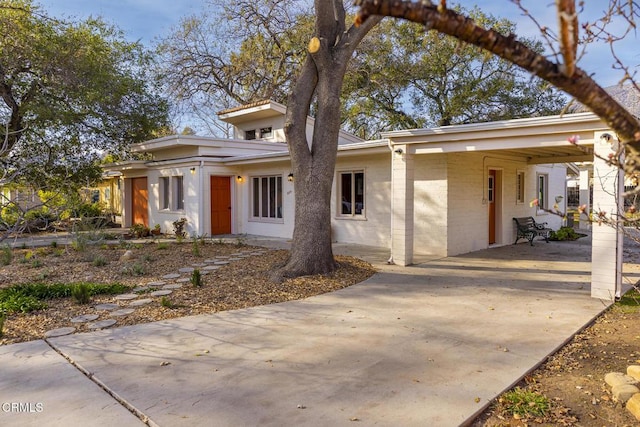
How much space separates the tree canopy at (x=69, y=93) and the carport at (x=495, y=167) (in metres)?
10.2

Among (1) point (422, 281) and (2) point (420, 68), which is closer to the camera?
(1) point (422, 281)

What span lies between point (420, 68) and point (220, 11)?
9.12 m

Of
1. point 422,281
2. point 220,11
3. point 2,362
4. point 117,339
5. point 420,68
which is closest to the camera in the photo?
point 2,362

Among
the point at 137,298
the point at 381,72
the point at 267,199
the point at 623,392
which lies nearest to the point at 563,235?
the point at 267,199

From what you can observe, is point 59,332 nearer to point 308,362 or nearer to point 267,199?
point 308,362

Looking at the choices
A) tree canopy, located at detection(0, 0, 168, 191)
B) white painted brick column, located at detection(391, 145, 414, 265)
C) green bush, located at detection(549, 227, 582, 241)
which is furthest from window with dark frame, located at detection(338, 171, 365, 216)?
tree canopy, located at detection(0, 0, 168, 191)

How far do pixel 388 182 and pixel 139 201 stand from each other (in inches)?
468

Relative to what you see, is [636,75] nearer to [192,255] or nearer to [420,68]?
[192,255]

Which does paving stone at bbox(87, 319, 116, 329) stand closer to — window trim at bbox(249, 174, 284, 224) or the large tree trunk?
the large tree trunk

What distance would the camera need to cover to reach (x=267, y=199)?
15.4 m

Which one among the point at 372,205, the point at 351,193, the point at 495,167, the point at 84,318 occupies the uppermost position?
the point at 495,167

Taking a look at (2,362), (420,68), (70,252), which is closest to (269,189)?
(70,252)

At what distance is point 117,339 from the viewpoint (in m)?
4.88

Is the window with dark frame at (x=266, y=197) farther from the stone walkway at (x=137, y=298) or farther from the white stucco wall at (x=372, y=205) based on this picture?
the stone walkway at (x=137, y=298)
